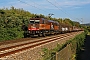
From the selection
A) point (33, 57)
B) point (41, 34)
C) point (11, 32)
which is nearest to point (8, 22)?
point (11, 32)

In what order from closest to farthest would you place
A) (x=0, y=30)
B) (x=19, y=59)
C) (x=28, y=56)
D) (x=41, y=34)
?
(x=19, y=59) → (x=28, y=56) → (x=0, y=30) → (x=41, y=34)

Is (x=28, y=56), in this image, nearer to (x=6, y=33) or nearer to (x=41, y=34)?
(x=6, y=33)

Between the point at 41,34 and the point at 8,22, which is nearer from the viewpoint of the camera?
the point at 8,22

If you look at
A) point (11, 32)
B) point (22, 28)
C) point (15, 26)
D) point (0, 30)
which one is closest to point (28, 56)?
point (0, 30)

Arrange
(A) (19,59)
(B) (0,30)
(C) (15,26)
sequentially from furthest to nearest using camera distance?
(C) (15,26) < (B) (0,30) < (A) (19,59)

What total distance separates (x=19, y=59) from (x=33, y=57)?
1726 millimetres

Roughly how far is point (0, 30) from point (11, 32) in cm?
285

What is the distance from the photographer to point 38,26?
34312mm

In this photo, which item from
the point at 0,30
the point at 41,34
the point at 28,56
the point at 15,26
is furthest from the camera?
the point at 41,34

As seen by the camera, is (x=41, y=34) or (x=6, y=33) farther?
(x=41, y=34)

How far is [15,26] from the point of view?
33031 millimetres

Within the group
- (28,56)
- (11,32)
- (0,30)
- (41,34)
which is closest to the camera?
(28,56)

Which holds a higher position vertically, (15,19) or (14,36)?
(15,19)

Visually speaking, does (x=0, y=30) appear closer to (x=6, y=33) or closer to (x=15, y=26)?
(x=6, y=33)
